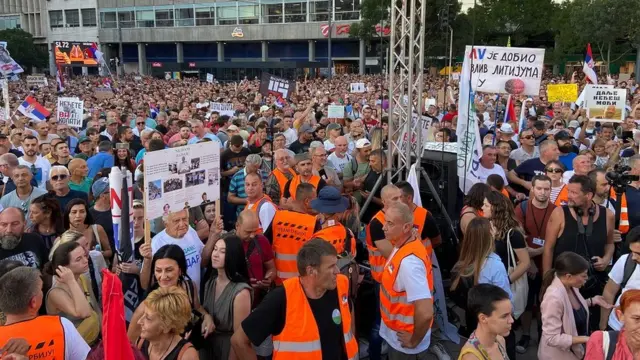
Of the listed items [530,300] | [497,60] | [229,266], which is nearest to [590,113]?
[497,60]

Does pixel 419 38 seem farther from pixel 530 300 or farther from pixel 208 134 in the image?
pixel 208 134

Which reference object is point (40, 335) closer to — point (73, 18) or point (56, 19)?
point (73, 18)

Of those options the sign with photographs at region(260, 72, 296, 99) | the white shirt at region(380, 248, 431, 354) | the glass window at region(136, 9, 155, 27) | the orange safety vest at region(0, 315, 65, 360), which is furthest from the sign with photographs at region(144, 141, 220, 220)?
the glass window at region(136, 9, 155, 27)

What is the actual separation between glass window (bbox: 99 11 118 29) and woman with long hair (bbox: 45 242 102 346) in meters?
77.3

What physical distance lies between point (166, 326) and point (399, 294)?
164 cm

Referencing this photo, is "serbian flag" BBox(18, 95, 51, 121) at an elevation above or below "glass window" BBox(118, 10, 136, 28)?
below

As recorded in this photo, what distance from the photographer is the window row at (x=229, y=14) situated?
61.7 m

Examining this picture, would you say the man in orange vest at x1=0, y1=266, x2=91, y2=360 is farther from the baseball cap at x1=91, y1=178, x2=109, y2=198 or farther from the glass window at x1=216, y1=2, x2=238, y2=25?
the glass window at x1=216, y1=2, x2=238, y2=25

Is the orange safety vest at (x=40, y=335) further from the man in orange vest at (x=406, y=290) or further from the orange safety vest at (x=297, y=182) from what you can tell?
the orange safety vest at (x=297, y=182)

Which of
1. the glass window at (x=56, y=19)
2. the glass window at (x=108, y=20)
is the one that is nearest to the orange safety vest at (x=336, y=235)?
the glass window at (x=108, y=20)

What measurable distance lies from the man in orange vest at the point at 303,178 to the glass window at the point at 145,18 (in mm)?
71024

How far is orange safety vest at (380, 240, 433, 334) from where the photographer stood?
4047mm

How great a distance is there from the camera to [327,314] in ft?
11.7

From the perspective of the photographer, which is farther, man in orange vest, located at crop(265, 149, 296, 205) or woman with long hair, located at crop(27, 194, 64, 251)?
man in orange vest, located at crop(265, 149, 296, 205)
